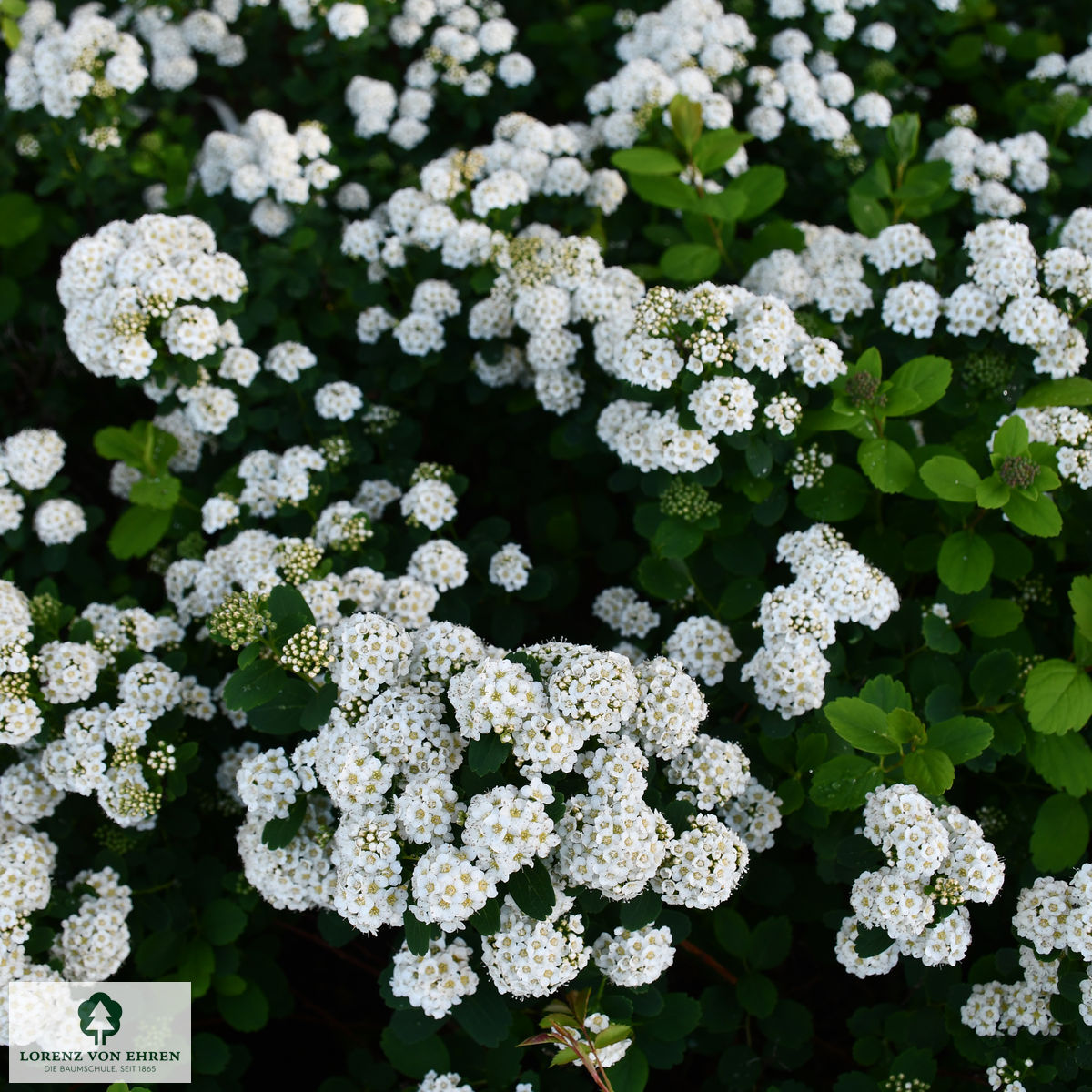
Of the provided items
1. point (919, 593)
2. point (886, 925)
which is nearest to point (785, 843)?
point (886, 925)

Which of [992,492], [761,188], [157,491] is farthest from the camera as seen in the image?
[761,188]

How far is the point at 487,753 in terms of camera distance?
2406 millimetres

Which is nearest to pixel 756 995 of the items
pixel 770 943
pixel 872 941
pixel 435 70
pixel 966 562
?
pixel 770 943

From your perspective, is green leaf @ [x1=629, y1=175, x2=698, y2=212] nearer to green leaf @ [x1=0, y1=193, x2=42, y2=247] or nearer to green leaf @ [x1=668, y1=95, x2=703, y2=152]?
green leaf @ [x1=668, y1=95, x2=703, y2=152]

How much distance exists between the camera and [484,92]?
199 inches

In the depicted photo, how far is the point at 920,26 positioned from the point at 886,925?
4.80 meters

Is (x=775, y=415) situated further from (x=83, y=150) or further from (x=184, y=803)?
(x=83, y=150)

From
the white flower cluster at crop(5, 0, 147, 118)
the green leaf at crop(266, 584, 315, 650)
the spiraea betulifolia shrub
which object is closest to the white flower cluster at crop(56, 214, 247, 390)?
the spiraea betulifolia shrub

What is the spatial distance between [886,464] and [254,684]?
85.1 inches

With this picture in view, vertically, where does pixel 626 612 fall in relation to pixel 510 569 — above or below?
below

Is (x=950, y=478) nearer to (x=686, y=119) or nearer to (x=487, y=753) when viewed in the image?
(x=487, y=753)

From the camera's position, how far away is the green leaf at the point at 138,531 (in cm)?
407

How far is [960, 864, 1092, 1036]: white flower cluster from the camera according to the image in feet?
8.39

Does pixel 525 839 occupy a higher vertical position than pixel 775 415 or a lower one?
lower
